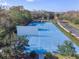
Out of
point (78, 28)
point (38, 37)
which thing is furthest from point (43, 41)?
point (78, 28)

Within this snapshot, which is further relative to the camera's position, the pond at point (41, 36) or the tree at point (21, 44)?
the pond at point (41, 36)

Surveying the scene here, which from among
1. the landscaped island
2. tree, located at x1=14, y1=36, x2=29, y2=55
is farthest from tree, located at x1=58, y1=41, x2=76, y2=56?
tree, located at x1=14, y1=36, x2=29, y2=55

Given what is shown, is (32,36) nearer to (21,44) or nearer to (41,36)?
(41,36)

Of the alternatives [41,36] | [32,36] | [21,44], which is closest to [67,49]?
[41,36]

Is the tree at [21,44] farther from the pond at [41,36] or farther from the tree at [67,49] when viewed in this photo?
the tree at [67,49]

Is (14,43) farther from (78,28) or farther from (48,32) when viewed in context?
(78,28)

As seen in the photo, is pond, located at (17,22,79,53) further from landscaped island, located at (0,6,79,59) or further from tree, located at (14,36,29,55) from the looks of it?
tree, located at (14,36,29,55)

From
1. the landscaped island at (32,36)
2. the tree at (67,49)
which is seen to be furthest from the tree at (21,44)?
the tree at (67,49)

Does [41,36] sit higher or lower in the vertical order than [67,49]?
higher
